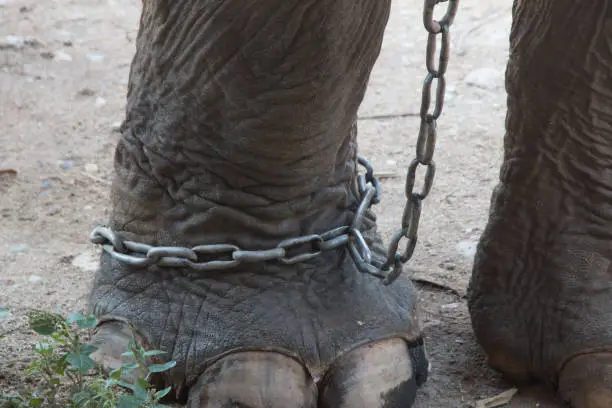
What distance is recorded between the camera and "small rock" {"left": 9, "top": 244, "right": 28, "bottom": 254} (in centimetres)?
215

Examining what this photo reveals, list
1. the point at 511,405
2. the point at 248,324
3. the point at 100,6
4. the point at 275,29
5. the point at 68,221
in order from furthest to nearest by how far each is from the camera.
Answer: the point at 100,6 < the point at 68,221 < the point at 511,405 < the point at 248,324 < the point at 275,29

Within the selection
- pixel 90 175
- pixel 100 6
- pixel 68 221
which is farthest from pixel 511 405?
pixel 100 6

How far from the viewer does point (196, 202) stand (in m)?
1.56

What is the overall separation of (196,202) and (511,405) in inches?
20.5

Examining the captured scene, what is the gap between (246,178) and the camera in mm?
1536

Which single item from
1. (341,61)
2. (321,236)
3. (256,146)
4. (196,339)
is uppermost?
(341,61)

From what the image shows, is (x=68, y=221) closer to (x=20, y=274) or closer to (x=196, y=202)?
(x=20, y=274)

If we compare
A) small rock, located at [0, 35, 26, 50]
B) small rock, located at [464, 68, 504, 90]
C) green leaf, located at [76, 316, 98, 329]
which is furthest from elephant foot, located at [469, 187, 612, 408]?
small rock, located at [0, 35, 26, 50]

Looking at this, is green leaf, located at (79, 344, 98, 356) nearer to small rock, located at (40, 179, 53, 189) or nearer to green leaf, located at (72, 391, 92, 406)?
green leaf, located at (72, 391, 92, 406)

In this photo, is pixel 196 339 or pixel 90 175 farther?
pixel 90 175

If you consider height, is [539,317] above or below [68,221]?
above

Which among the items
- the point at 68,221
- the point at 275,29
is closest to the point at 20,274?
the point at 68,221

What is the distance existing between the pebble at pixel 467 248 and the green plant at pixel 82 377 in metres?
Result: 0.79

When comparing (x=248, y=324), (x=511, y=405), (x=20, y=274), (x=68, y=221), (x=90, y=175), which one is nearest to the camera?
(x=248, y=324)
